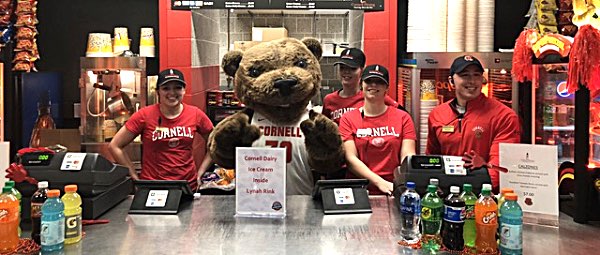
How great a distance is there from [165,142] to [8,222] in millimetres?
1967

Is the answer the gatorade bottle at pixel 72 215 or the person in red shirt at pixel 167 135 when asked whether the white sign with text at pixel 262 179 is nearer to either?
the gatorade bottle at pixel 72 215

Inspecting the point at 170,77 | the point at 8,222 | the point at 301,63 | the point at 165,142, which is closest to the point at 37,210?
the point at 8,222

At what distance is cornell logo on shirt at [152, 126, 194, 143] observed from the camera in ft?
13.8

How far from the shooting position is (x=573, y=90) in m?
2.77

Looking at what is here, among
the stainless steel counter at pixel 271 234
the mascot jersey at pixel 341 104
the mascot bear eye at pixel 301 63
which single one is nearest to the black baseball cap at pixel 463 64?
the mascot jersey at pixel 341 104

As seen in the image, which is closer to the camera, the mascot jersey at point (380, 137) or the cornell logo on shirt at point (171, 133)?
the mascot jersey at point (380, 137)

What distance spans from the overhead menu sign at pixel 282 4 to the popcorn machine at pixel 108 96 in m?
0.88

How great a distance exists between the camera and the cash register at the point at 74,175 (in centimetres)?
263

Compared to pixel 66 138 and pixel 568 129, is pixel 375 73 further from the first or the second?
pixel 66 138

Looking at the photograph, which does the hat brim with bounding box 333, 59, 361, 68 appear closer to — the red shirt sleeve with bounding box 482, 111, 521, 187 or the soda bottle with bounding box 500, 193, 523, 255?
the red shirt sleeve with bounding box 482, 111, 521, 187

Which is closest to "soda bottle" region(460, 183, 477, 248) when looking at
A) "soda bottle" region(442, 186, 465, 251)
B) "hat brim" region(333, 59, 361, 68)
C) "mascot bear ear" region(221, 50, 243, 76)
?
"soda bottle" region(442, 186, 465, 251)

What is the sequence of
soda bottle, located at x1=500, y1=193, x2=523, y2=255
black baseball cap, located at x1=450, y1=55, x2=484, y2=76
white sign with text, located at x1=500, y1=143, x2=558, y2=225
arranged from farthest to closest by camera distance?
black baseball cap, located at x1=450, y1=55, x2=484, y2=76
white sign with text, located at x1=500, y1=143, x2=558, y2=225
soda bottle, located at x1=500, y1=193, x2=523, y2=255

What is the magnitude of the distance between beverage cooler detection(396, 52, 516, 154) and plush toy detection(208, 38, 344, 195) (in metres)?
1.55

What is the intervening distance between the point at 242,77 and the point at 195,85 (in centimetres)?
243
